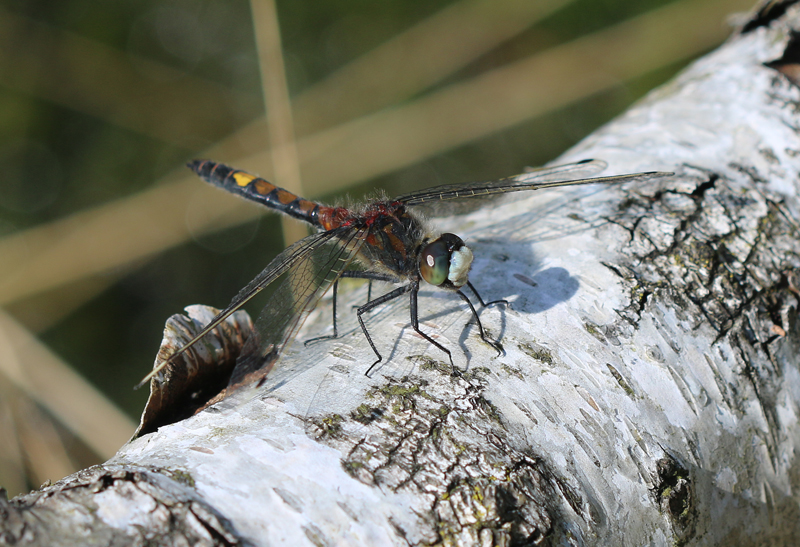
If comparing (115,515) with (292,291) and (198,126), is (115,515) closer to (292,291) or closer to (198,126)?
(292,291)

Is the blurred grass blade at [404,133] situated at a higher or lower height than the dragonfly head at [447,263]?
higher

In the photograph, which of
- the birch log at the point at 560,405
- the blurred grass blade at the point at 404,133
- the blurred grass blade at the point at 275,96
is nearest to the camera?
the birch log at the point at 560,405

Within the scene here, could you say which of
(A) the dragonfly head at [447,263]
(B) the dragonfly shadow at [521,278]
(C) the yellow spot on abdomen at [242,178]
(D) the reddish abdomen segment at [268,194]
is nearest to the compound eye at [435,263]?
(A) the dragonfly head at [447,263]

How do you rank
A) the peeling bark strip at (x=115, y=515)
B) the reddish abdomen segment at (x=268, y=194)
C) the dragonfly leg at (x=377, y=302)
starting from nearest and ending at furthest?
the peeling bark strip at (x=115, y=515) < the dragonfly leg at (x=377, y=302) < the reddish abdomen segment at (x=268, y=194)

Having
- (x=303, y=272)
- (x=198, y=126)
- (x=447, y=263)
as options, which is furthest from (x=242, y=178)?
(x=198, y=126)

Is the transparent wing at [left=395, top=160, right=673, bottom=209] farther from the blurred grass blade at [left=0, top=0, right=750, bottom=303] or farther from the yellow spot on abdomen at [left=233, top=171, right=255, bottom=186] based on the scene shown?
the blurred grass blade at [left=0, top=0, right=750, bottom=303]

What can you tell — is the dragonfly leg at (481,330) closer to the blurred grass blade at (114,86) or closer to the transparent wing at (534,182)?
the transparent wing at (534,182)

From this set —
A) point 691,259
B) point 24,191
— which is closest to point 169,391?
point 691,259
